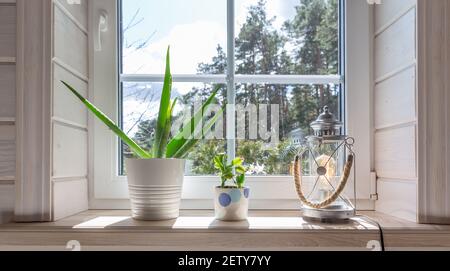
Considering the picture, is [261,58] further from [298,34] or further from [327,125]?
[327,125]

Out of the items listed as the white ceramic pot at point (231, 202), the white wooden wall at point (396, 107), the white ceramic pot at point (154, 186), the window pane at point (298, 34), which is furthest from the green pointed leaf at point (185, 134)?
the white wooden wall at point (396, 107)

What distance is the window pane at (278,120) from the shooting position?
1.06 m

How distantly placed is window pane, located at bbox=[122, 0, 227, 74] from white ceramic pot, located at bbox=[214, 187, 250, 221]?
0.38 m

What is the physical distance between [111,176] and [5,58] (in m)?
0.39

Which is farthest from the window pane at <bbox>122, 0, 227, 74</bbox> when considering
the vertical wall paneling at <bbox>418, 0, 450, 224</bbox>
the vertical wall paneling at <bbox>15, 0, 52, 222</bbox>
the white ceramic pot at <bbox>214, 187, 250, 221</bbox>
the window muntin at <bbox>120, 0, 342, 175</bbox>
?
the vertical wall paneling at <bbox>418, 0, 450, 224</bbox>

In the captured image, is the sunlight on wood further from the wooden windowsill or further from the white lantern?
the white lantern

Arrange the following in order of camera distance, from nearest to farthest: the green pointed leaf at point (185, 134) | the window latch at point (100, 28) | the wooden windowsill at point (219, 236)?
the wooden windowsill at point (219, 236) < the green pointed leaf at point (185, 134) < the window latch at point (100, 28)

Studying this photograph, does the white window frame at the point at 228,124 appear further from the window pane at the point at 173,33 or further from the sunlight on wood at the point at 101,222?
the sunlight on wood at the point at 101,222

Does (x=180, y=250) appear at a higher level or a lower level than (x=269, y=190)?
lower

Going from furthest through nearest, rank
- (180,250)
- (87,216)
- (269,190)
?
1. (269,190)
2. (87,216)
3. (180,250)

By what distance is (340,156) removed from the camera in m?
0.96

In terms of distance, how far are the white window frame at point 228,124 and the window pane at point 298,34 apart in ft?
0.13
